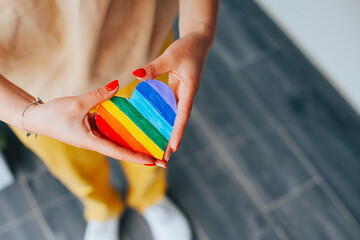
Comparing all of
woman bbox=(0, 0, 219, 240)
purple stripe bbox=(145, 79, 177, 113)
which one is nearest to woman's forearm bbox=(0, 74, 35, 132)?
woman bbox=(0, 0, 219, 240)

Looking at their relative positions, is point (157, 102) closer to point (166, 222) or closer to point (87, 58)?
point (87, 58)

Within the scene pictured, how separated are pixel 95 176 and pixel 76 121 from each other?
494mm

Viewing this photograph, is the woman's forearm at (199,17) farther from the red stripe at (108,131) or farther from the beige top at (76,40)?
the red stripe at (108,131)

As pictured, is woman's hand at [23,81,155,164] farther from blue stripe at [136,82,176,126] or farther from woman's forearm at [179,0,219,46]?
woman's forearm at [179,0,219,46]

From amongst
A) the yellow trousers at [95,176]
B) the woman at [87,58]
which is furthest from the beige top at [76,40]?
the yellow trousers at [95,176]

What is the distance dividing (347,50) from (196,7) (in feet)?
3.00

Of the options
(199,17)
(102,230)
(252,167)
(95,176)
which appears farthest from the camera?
(252,167)

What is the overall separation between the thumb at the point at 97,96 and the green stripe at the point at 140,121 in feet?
0.07

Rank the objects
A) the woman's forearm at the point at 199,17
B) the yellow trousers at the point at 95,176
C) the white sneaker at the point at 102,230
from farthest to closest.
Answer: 1. the white sneaker at the point at 102,230
2. the yellow trousers at the point at 95,176
3. the woman's forearm at the point at 199,17

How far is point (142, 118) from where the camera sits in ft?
2.12

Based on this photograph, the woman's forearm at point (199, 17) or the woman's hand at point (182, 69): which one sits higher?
the woman's forearm at point (199, 17)

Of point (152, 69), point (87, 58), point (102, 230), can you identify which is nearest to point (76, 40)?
point (87, 58)

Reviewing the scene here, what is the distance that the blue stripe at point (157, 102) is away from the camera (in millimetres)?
644

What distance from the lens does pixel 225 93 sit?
1.57 metres
